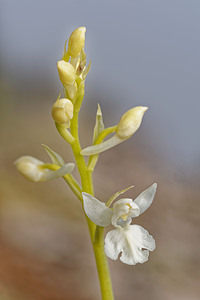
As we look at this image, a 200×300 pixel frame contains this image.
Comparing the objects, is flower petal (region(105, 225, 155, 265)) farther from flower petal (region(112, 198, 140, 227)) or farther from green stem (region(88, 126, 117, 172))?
green stem (region(88, 126, 117, 172))

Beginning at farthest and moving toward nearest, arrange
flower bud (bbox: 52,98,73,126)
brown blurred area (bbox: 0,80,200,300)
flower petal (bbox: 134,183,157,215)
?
brown blurred area (bbox: 0,80,200,300) → flower petal (bbox: 134,183,157,215) → flower bud (bbox: 52,98,73,126)

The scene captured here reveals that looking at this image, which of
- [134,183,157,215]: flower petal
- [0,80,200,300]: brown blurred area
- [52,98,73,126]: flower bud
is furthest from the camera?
[0,80,200,300]: brown blurred area

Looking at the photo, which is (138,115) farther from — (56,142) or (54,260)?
(56,142)

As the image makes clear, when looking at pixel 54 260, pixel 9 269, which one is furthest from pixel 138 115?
pixel 54 260

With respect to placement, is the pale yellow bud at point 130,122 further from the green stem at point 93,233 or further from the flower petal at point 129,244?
the flower petal at point 129,244

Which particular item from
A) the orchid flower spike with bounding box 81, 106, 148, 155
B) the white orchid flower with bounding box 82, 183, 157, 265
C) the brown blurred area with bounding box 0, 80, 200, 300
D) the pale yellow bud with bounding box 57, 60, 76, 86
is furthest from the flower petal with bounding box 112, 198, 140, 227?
the brown blurred area with bounding box 0, 80, 200, 300

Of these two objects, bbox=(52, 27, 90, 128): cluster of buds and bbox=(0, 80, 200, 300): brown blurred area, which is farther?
bbox=(0, 80, 200, 300): brown blurred area

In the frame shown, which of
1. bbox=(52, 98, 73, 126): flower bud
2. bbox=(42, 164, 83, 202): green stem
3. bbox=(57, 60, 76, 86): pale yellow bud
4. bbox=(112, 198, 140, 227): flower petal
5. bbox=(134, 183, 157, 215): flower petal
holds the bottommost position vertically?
bbox=(112, 198, 140, 227): flower petal

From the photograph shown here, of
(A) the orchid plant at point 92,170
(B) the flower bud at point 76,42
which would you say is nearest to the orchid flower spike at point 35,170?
(A) the orchid plant at point 92,170
